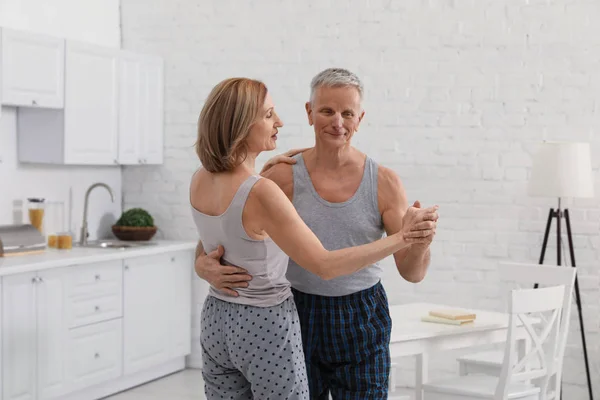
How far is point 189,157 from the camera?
20.5ft

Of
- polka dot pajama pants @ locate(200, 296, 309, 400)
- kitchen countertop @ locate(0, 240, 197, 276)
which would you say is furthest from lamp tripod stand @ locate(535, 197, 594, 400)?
polka dot pajama pants @ locate(200, 296, 309, 400)

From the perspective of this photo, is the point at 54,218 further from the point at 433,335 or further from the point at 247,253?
the point at 247,253

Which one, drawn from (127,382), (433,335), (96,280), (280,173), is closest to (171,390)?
(127,382)

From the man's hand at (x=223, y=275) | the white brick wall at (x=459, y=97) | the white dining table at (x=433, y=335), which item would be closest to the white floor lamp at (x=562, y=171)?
the white brick wall at (x=459, y=97)

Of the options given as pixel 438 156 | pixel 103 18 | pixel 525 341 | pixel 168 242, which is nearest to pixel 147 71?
pixel 103 18

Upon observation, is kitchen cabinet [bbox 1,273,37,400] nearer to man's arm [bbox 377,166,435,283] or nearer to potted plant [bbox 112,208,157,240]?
potted plant [bbox 112,208,157,240]

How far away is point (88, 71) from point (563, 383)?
3.38 metres

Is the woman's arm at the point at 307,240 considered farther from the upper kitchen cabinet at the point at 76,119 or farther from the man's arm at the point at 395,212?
the upper kitchen cabinet at the point at 76,119

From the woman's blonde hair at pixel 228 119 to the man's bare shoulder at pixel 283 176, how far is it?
400mm

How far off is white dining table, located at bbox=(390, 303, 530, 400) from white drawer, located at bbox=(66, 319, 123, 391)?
186 centimetres

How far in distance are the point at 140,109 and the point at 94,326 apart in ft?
5.18

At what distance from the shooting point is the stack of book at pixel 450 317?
387 cm

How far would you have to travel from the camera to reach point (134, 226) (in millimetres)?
5988

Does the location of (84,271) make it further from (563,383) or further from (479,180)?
(563,383)
